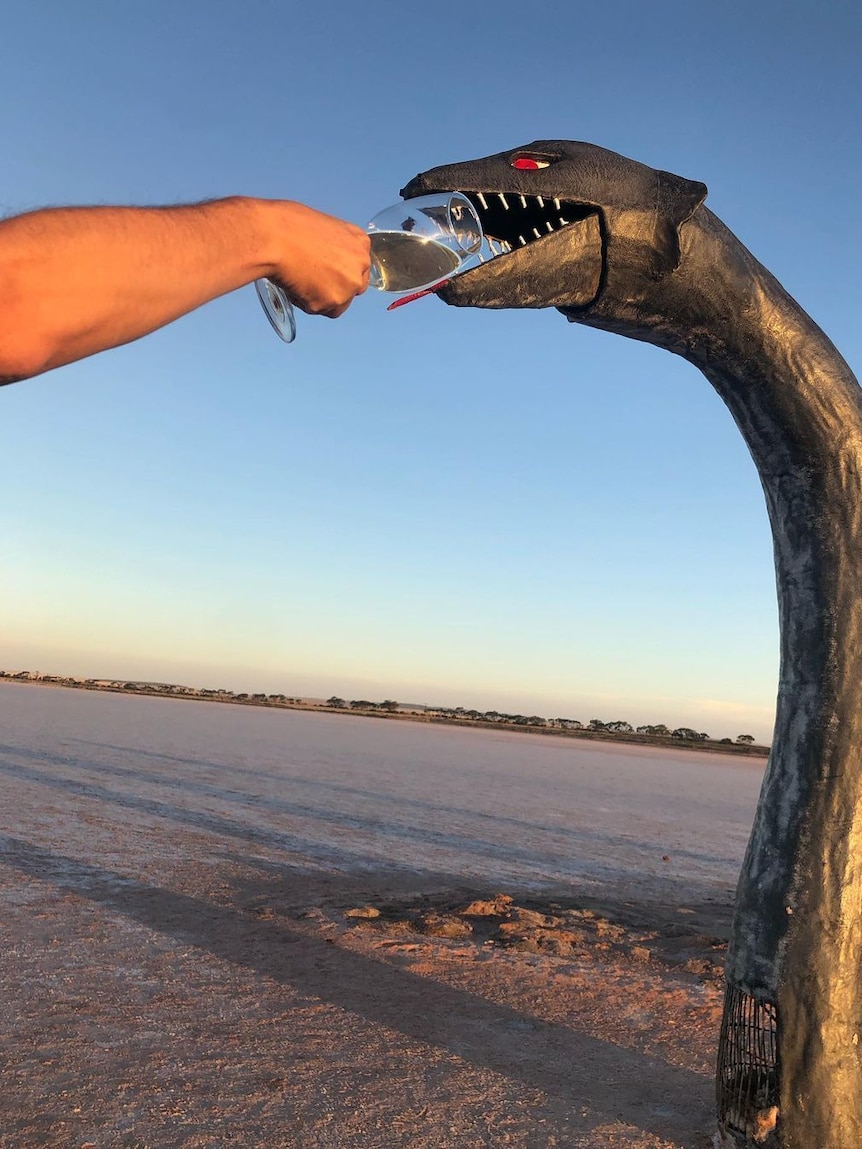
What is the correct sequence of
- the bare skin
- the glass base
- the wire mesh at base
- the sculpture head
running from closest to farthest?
1. the bare skin
2. the glass base
3. the sculpture head
4. the wire mesh at base

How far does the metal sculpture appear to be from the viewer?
7.14 ft

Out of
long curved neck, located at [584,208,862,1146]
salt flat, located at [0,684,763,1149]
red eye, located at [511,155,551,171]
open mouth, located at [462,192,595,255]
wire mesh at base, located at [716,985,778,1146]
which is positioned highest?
red eye, located at [511,155,551,171]

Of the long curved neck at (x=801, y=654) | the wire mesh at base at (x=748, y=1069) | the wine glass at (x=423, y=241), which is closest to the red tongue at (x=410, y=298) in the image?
the wine glass at (x=423, y=241)

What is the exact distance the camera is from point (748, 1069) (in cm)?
235

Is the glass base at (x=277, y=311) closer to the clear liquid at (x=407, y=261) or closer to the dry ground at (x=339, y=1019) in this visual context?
the clear liquid at (x=407, y=261)

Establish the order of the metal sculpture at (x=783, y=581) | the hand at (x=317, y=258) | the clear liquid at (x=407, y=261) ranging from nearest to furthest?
the hand at (x=317, y=258) < the clear liquid at (x=407, y=261) < the metal sculpture at (x=783, y=581)

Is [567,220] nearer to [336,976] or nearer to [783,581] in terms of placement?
[783,581]

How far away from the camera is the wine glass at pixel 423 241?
178cm

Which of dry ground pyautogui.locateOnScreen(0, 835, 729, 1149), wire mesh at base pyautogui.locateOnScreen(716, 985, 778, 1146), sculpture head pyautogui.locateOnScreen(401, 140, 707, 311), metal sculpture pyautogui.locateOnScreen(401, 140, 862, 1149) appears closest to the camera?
sculpture head pyautogui.locateOnScreen(401, 140, 707, 311)

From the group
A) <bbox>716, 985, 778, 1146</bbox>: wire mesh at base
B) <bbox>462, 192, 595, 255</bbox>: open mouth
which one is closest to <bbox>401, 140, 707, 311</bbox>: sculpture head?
<bbox>462, 192, 595, 255</bbox>: open mouth

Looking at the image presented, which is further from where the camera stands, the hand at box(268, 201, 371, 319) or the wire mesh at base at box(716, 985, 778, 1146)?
the wire mesh at base at box(716, 985, 778, 1146)

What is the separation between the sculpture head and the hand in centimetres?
52

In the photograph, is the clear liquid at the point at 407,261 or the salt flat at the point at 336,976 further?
the salt flat at the point at 336,976

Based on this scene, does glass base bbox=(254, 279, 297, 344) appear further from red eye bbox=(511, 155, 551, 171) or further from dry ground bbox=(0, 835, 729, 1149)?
dry ground bbox=(0, 835, 729, 1149)
